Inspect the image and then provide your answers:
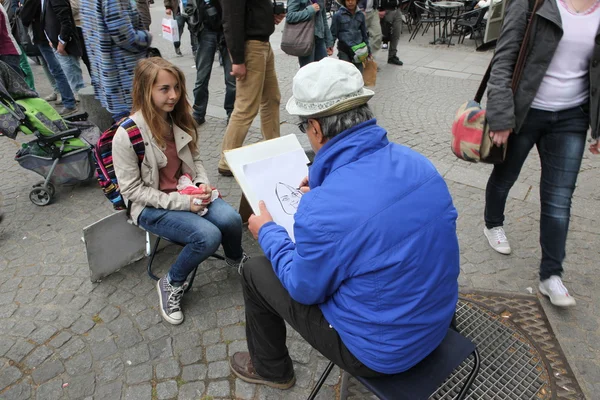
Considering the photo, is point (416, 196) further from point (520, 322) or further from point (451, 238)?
point (520, 322)

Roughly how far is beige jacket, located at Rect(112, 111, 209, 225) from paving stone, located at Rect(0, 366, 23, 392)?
3.17 ft

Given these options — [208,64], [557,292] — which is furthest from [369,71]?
[557,292]

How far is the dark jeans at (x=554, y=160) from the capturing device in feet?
8.04

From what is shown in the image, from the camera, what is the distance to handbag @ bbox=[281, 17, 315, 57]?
17.0ft

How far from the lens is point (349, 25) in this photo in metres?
5.93

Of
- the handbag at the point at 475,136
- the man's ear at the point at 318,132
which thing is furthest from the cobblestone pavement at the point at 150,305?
the man's ear at the point at 318,132

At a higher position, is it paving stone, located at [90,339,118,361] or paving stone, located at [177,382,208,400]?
paving stone, located at [90,339,118,361]

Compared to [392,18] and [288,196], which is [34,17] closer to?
[288,196]

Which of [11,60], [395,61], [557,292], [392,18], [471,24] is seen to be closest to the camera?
[557,292]

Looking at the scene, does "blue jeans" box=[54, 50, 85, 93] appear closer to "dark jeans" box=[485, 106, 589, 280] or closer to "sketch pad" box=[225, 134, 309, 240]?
"sketch pad" box=[225, 134, 309, 240]

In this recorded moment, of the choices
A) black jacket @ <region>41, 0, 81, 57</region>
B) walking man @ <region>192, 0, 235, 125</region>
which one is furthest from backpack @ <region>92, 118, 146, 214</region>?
black jacket @ <region>41, 0, 81, 57</region>

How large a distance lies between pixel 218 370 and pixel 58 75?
5.29 m

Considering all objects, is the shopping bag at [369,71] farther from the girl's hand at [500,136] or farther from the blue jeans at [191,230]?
the blue jeans at [191,230]

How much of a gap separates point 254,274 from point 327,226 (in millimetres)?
674
